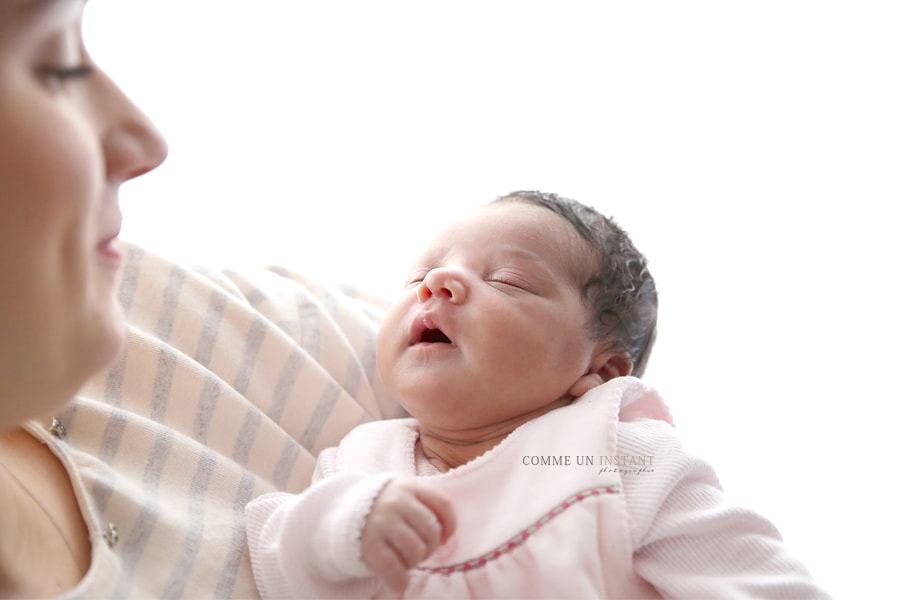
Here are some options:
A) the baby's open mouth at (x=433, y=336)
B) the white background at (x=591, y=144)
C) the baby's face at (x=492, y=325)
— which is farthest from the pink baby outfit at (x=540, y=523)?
the white background at (x=591, y=144)

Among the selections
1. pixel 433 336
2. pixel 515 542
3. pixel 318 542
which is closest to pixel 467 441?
pixel 433 336

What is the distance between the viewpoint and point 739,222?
245cm

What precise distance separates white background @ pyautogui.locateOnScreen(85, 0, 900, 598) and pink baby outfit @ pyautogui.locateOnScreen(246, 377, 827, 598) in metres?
0.89

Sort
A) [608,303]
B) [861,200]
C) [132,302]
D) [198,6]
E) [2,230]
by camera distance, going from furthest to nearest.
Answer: [861,200] < [198,6] < [608,303] < [132,302] < [2,230]

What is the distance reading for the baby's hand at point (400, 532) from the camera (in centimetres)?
106

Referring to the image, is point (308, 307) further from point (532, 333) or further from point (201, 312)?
point (532, 333)

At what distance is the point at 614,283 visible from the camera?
155cm

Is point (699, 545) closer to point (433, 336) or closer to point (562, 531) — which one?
Answer: point (562, 531)

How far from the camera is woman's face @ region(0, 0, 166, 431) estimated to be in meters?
0.72

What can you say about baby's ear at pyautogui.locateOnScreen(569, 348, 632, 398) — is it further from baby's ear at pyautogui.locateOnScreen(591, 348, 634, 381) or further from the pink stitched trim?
the pink stitched trim

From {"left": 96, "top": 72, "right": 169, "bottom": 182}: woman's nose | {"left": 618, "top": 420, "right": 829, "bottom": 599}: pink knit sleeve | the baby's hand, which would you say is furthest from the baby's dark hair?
{"left": 96, "top": 72, "right": 169, "bottom": 182}: woman's nose

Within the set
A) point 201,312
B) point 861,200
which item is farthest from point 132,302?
point 861,200

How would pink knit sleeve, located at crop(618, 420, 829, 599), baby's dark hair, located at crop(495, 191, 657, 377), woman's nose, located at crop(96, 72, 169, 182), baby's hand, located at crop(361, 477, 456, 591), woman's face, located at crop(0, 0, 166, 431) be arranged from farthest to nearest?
1. baby's dark hair, located at crop(495, 191, 657, 377)
2. pink knit sleeve, located at crop(618, 420, 829, 599)
3. baby's hand, located at crop(361, 477, 456, 591)
4. woman's nose, located at crop(96, 72, 169, 182)
5. woman's face, located at crop(0, 0, 166, 431)

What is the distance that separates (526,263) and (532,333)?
130mm
